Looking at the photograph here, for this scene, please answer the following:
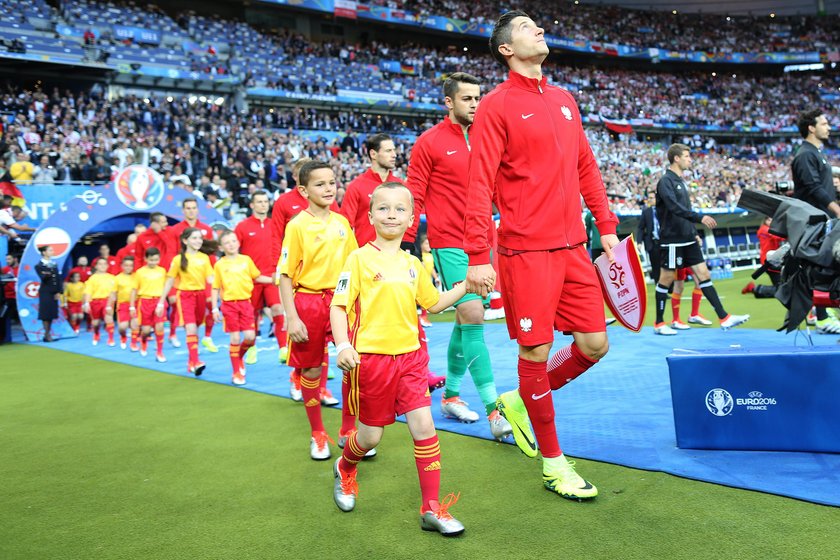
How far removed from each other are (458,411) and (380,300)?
6.15ft

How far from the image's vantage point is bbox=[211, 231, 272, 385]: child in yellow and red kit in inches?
278

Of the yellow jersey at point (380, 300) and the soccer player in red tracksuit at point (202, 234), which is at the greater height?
the yellow jersey at point (380, 300)

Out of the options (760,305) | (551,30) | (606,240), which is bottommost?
(760,305)

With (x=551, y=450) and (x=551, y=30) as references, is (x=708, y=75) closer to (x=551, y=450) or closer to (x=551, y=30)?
(x=551, y=30)

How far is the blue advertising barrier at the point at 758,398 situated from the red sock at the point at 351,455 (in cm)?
181

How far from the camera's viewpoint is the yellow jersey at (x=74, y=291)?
1407 cm

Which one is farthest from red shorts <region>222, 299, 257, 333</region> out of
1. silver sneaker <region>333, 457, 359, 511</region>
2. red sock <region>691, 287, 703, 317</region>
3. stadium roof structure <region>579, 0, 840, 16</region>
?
stadium roof structure <region>579, 0, 840, 16</region>

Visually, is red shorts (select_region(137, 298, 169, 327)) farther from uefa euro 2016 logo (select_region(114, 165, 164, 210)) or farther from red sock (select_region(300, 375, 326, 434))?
red sock (select_region(300, 375, 326, 434))

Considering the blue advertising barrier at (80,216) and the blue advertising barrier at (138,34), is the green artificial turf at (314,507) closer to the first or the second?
the blue advertising barrier at (80,216)

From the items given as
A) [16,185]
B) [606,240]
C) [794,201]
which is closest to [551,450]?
[606,240]

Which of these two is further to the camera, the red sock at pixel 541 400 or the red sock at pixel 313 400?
the red sock at pixel 313 400

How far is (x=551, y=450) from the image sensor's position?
321 centimetres

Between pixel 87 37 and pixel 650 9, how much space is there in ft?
145

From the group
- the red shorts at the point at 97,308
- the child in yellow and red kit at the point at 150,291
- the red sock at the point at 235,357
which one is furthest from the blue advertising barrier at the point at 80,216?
the red sock at the point at 235,357
